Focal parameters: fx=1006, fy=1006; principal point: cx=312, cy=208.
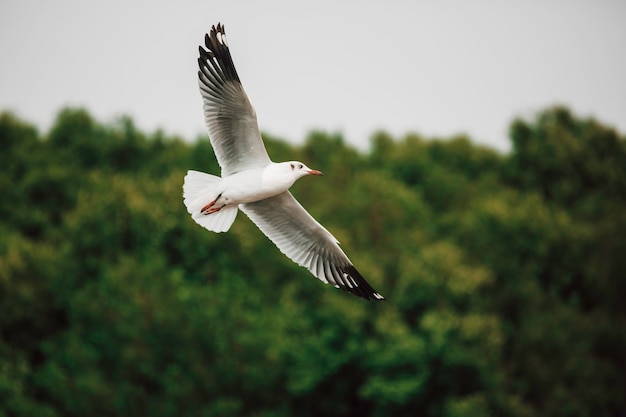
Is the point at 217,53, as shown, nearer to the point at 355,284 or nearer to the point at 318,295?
the point at 355,284

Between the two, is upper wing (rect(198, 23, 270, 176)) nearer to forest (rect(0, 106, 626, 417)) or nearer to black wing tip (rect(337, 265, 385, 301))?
black wing tip (rect(337, 265, 385, 301))

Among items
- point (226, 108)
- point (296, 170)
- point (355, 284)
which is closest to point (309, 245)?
point (355, 284)

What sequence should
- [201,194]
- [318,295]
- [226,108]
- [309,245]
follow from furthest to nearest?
[318,295]
[309,245]
[201,194]
[226,108]

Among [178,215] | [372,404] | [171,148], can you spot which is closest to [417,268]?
[372,404]

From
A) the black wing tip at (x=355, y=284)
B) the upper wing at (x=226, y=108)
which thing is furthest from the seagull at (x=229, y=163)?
the black wing tip at (x=355, y=284)

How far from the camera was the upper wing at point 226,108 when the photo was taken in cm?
1160

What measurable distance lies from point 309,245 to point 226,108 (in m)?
2.44

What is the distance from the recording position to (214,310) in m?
34.9

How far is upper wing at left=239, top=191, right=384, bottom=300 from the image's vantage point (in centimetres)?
1298

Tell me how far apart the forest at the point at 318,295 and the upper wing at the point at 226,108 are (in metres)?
19.8

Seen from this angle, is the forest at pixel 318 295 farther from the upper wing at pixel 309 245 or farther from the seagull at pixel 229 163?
the seagull at pixel 229 163

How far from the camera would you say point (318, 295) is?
119 ft

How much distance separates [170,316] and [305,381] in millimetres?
5433

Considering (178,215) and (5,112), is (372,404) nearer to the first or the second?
(178,215)
